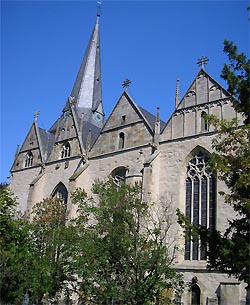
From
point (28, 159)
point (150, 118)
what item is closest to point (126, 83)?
point (150, 118)

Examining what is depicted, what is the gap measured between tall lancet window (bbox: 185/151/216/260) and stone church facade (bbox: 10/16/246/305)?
5cm

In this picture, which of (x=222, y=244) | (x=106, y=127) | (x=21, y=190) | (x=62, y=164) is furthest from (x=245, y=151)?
(x=21, y=190)

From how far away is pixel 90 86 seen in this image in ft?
137

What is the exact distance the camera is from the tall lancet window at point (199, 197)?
779 inches

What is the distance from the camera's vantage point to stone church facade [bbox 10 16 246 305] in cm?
1894

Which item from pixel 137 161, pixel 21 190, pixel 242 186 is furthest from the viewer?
pixel 21 190

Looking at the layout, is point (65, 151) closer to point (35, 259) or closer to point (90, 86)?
point (35, 259)

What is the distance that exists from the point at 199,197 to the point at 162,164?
3.08 metres

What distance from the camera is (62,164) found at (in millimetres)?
28734

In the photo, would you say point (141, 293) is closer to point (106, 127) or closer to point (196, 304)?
point (196, 304)

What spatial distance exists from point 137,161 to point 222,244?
1284cm

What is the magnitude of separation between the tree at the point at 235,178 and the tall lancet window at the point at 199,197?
853 cm

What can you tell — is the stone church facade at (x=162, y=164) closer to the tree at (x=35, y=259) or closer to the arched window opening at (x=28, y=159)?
the arched window opening at (x=28, y=159)

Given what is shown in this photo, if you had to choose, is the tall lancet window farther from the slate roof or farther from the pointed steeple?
the pointed steeple
